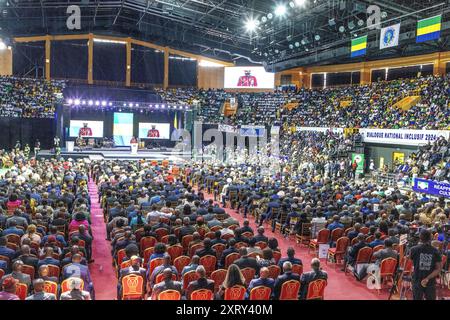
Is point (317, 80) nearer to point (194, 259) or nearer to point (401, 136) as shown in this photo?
point (401, 136)

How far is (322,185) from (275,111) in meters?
A: 23.8

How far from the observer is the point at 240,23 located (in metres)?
32.9

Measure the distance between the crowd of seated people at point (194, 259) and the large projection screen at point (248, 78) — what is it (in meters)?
33.9

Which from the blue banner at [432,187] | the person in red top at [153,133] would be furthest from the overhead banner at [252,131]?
the blue banner at [432,187]

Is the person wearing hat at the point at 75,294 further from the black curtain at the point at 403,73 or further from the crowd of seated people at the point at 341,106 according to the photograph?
the black curtain at the point at 403,73

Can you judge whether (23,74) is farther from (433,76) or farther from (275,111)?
(433,76)

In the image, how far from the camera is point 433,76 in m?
31.1

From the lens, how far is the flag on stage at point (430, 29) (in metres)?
18.7

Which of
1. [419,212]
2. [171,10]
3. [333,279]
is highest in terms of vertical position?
[171,10]

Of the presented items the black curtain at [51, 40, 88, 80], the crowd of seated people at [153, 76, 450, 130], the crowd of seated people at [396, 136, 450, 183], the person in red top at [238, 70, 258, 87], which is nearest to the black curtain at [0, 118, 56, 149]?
the black curtain at [51, 40, 88, 80]

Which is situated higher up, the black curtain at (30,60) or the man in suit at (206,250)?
the black curtain at (30,60)

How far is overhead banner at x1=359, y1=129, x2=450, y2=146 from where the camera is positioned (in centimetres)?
2414

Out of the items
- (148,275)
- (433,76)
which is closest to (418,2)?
(433,76)

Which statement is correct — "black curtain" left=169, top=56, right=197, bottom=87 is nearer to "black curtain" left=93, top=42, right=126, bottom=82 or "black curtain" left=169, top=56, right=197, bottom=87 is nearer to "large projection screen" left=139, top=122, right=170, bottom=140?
"black curtain" left=93, top=42, right=126, bottom=82
